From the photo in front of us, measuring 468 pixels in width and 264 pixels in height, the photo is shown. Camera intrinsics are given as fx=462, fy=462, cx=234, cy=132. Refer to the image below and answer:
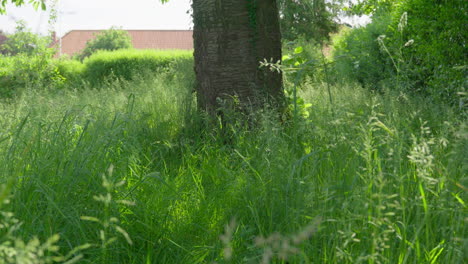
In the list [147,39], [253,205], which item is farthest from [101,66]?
[147,39]

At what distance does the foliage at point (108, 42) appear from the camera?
1259 inches

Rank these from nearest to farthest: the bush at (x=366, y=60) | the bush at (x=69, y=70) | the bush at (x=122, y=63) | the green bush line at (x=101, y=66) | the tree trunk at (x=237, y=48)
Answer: the tree trunk at (x=237, y=48) < the bush at (x=366, y=60) < the green bush line at (x=101, y=66) < the bush at (x=69, y=70) < the bush at (x=122, y=63)

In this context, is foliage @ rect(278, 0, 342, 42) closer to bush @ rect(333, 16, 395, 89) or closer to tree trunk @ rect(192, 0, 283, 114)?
bush @ rect(333, 16, 395, 89)

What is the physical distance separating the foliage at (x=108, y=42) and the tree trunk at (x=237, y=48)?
94.8 ft

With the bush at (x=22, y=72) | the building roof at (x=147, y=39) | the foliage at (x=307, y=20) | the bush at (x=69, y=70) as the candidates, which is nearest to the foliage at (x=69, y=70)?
the bush at (x=69, y=70)

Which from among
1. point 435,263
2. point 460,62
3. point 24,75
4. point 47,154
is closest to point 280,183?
point 435,263

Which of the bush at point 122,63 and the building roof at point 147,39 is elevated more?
the building roof at point 147,39

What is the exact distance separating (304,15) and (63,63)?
1197 cm

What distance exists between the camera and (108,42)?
32062 mm

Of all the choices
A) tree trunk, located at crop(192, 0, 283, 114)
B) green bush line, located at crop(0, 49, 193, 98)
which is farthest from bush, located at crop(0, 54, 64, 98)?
tree trunk, located at crop(192, 0, 283, 114)

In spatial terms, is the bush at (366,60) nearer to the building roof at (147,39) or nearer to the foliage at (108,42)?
the foliage at (108,42)

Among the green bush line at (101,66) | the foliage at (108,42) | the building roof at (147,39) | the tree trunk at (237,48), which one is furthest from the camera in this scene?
the building roof at (147,39)

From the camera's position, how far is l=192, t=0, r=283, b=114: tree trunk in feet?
14.1

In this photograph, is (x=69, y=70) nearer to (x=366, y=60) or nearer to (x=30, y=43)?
(x=30, y=43)
